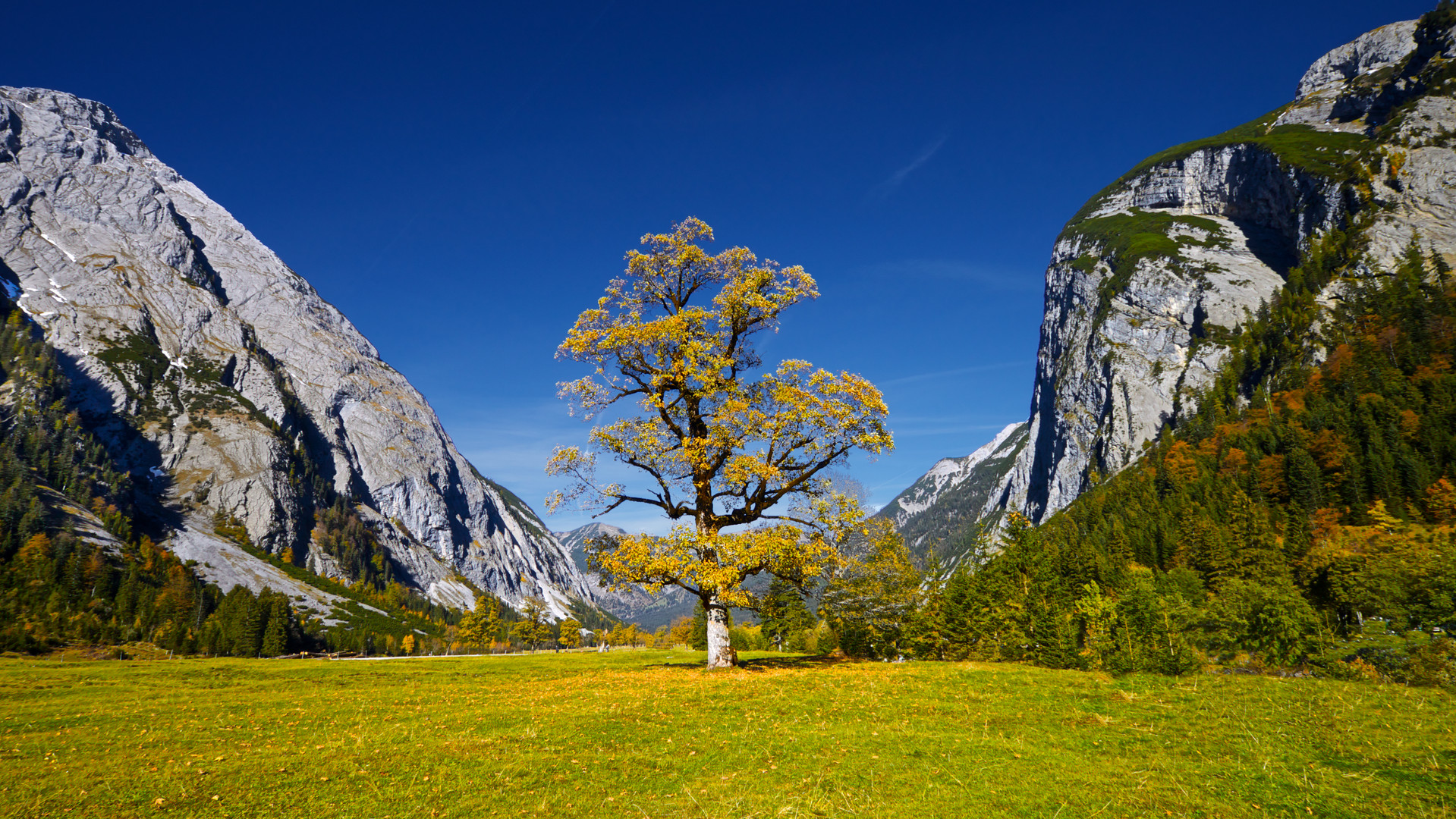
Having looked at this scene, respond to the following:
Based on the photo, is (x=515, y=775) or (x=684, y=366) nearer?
(x=515, y=775)

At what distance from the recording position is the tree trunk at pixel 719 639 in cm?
2230

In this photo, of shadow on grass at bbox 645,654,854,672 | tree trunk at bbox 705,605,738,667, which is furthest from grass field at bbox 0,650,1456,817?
shadow on grass at bbox 645,654,854,672

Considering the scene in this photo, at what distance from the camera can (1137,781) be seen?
28.9 ft

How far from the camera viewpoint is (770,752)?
424 inches

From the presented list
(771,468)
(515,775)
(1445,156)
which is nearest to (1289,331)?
(1445,156)

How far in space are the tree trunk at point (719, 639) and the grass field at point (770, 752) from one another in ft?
13.1

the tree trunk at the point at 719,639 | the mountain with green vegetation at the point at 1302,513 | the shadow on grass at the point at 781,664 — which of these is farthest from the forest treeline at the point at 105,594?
the mountain with green vegetation at the point at 1302,513

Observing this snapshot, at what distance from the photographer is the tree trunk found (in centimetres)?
2230

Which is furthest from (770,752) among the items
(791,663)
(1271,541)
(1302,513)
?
(1302,513)

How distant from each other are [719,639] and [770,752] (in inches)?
479

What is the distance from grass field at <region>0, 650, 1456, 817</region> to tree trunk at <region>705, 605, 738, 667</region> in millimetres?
3989

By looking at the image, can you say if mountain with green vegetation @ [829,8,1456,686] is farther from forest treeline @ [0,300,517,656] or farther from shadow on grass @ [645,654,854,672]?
forest treeline @ [0,300,517,656]

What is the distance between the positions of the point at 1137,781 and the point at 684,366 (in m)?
17.7

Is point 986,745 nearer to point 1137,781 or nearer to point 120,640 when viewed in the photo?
point 1137,781
